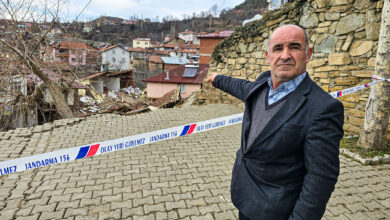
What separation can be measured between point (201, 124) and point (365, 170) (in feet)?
9.43

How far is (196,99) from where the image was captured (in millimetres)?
9594

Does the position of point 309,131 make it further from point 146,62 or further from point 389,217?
point 146,62

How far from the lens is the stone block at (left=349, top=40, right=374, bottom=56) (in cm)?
436

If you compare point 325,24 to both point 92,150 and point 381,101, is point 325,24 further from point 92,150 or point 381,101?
point 92,150

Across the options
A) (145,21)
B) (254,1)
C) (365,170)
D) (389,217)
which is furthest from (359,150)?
(145,21)

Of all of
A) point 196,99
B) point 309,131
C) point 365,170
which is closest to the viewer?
point 309,131

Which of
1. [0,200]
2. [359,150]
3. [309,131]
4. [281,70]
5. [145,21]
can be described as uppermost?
[145,21]

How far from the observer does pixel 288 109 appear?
1276 millimetres

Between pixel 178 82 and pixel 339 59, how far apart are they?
861 inches

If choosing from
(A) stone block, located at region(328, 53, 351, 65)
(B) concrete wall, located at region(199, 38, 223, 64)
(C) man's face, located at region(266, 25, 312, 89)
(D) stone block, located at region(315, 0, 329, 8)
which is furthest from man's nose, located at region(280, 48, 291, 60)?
(B) concrete wall, located at region(199, 38, 223, 64)

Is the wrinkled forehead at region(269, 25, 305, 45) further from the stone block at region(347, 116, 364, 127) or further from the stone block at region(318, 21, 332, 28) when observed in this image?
the stone block at region(318, 21, 332, 28)

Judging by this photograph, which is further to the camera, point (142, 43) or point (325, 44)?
point (142, 43)

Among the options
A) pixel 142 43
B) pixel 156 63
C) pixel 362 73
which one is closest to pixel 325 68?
pixel 362 73

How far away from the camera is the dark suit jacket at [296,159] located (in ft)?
3.79
